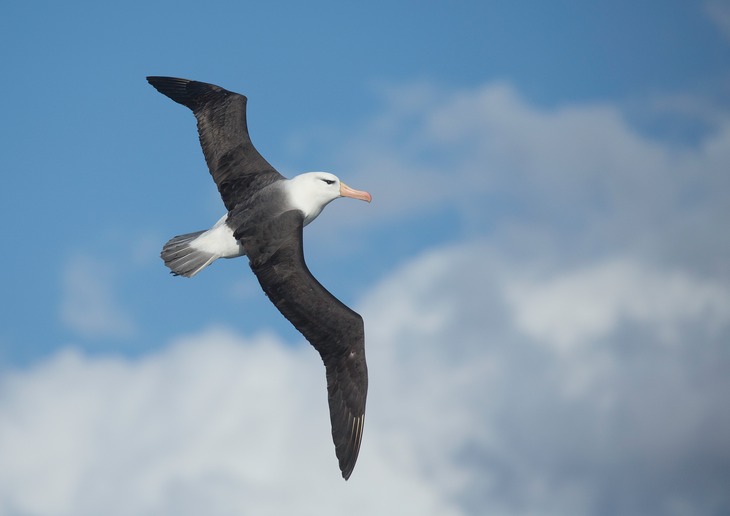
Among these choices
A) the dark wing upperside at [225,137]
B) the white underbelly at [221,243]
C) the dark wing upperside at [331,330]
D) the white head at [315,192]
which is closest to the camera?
the dark wing upperside at [331,330]

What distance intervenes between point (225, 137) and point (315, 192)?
1497 mm

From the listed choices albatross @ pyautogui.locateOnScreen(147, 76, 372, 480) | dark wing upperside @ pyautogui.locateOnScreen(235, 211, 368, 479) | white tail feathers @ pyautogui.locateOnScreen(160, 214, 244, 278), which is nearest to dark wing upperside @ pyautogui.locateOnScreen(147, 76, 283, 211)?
albatross @ pyautogui.locateOnScreen(147, 76, 372, 480)

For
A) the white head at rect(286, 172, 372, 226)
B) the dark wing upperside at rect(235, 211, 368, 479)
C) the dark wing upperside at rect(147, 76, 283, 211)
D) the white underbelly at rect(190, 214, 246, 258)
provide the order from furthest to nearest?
the dark wing upperside at rect(147, 76, 283, 211), the white head at rect(286, 172, 372, 226), the white underbelly at rect(190, 214, 246, 258), the dark wing upperside at rect(235, 211, 368, 479)

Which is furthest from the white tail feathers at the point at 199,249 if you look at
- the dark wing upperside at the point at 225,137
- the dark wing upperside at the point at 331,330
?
the dark wing upperside at the point at 331,330

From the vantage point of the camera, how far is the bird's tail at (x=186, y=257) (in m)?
15.1

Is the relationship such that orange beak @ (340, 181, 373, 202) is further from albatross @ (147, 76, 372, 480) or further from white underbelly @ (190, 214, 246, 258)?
white underbelly @ (190, 214, 246, 258)

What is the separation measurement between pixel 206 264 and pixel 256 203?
1.01 meters

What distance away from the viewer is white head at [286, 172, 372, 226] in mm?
15102

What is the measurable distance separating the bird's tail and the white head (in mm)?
1212

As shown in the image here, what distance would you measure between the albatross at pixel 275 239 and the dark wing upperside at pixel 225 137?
13 millimetres

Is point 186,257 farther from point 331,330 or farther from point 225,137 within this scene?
point 331,330

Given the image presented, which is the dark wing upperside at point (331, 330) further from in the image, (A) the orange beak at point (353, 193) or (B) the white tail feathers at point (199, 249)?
(A) the orange beak at point (353, 193)

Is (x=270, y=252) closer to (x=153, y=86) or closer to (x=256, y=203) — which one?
(x=256, y=203)

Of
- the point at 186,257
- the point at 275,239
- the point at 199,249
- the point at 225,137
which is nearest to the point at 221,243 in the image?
the point at 199,249
